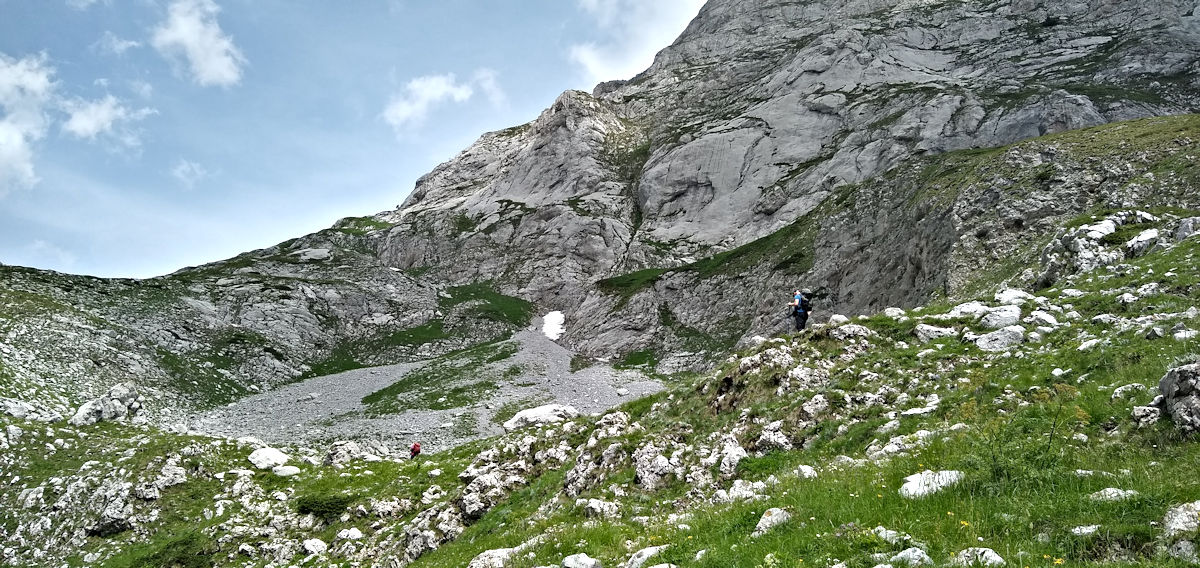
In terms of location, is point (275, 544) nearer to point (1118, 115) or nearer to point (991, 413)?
point (991, 413)

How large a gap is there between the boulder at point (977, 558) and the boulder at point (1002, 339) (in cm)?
1197

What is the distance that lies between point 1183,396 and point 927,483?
3834 millimetres

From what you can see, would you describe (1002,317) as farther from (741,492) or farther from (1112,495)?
(1112,495)

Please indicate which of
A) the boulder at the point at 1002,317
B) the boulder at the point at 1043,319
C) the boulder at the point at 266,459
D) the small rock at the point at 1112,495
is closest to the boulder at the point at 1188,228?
the boulder at the point at 1002,317

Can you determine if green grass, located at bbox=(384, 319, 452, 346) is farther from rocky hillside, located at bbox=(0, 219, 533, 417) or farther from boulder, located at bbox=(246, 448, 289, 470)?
boulder, located at bbox=(246, 448, 289, 470)

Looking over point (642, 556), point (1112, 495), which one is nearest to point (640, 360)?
point (642, 556)

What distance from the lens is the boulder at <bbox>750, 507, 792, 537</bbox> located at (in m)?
9.00

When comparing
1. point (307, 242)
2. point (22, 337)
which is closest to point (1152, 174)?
point (22, 337)

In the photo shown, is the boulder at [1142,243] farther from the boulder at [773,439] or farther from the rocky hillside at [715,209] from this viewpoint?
the boulder at [773,439]

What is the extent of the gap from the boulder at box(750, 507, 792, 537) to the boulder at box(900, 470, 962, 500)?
1.71 metres

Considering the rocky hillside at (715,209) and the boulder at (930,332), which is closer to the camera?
the boulder at (930,332)

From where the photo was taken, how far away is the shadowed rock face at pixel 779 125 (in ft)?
328

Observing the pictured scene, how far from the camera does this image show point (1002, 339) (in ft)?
55.5

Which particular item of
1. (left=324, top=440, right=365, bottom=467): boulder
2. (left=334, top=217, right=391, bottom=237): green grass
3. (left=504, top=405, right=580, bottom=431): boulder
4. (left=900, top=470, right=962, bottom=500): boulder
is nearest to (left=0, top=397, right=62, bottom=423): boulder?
(left=324, top=440, right=365, bottom=467): boulder
